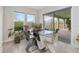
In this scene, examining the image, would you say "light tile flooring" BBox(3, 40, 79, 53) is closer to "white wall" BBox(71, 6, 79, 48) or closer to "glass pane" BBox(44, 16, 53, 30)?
"white wall" BBox(71, 6, 79, 48)

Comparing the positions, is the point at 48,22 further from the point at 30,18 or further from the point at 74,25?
the point at 74,25

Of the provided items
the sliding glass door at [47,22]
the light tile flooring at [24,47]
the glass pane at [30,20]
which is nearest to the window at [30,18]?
the glass pane at [30,20]

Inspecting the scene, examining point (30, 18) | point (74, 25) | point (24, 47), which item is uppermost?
point (30, 18)

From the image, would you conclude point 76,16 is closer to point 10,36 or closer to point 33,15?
point 33,15

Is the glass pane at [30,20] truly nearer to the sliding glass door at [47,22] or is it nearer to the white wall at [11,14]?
the white wall at [11,14]

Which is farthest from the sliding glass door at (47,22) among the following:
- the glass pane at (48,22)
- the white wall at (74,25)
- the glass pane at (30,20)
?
the white wall at (74,25)

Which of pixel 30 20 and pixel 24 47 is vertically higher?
pixel 30 20

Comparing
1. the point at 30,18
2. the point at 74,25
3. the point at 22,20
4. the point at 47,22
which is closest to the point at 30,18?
the point at 30,18

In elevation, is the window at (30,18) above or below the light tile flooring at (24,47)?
above

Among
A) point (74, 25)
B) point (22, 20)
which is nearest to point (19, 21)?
point (22, 20)

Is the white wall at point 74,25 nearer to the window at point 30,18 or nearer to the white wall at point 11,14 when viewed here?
the white wall at point 11,14

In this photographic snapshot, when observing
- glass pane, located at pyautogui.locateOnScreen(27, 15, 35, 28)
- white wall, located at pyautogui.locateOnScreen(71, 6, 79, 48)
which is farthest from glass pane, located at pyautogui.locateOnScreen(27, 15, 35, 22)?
white wall, located at pyautogui.locateOnScreen(71, 6, 79, 48)
